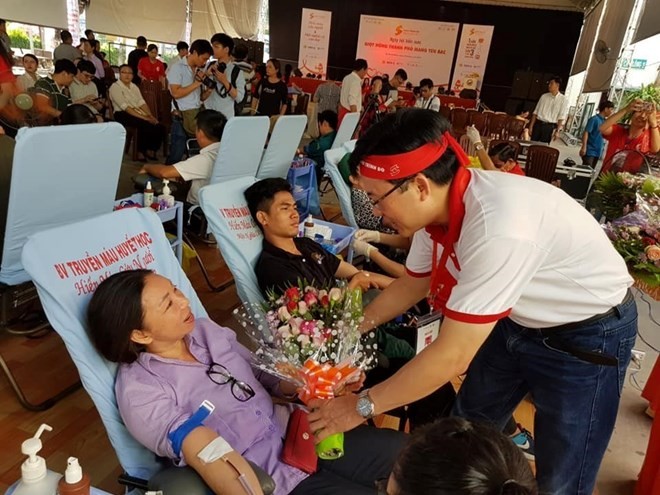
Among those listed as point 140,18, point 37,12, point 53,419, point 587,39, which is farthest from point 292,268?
point 140,18

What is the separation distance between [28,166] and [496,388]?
1.88 metres

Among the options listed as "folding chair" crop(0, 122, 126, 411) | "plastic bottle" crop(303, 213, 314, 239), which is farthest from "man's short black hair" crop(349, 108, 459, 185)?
"plastic bottle" crop(303, 213, 314, 239)

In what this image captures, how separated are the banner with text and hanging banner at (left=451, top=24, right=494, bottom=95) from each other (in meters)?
0.25

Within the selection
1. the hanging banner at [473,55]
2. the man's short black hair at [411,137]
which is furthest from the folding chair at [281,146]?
the hanging banner at [473,55]

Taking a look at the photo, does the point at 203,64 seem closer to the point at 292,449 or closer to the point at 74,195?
the point at 74,195

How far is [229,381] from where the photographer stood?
1447 millimetres

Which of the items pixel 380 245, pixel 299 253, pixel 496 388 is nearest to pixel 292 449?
pixel 496 388

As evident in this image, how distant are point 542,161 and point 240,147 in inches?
165

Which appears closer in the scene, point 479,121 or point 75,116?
point 75,116

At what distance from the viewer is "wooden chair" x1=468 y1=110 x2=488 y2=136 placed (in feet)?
30.2

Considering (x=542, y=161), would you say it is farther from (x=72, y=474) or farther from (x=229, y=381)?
(x=72, y=474)

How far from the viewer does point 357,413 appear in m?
1.12

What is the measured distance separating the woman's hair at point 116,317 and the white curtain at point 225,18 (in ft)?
42.2

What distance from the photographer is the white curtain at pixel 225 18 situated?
12.6 meters
